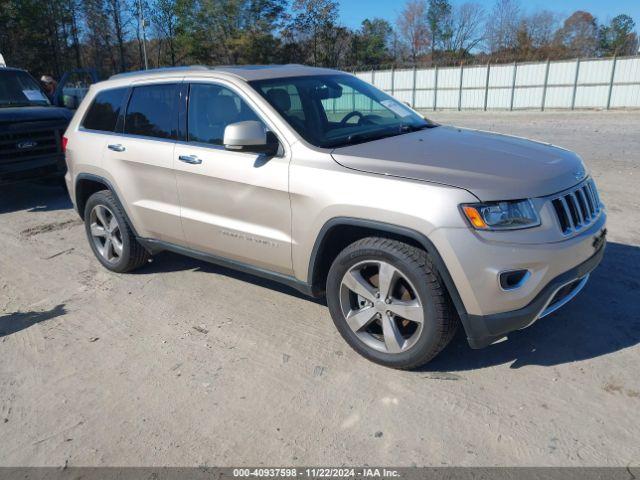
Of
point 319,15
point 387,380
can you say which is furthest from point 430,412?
point 319,15

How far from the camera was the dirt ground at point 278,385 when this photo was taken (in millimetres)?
2691

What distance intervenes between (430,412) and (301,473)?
0.82m

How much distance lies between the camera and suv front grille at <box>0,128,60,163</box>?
7.66m

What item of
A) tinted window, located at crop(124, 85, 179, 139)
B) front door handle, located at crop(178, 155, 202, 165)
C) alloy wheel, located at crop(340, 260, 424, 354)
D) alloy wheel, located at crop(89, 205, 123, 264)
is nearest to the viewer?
alloy wheel, located at crop(340, 260, 424, 354)

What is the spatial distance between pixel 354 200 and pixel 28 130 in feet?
22.1

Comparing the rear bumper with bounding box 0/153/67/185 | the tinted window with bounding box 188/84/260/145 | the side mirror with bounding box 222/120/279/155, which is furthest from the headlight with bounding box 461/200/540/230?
the rear bumper with bounding box 0/153/67/185

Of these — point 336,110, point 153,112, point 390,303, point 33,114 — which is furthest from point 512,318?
point 33,114

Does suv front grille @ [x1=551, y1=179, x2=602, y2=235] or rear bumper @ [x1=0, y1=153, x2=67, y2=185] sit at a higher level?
suv front grille @ [x1=551, y1=179, x2=602, y2=235]

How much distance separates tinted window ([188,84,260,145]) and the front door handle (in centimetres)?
15

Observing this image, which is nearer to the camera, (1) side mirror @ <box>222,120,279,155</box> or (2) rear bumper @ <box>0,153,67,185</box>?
(1) side mirror @ <box>222,120,279,155</box>

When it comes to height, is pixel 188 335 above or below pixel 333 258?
below

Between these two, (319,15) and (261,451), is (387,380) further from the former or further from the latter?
(319,15)

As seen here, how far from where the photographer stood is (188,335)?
3904 millimetres

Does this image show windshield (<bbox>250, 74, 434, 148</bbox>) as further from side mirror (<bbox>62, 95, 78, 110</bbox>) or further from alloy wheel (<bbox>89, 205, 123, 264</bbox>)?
side mirror (<bbox>62, 95, 78, 110</bbox>)
